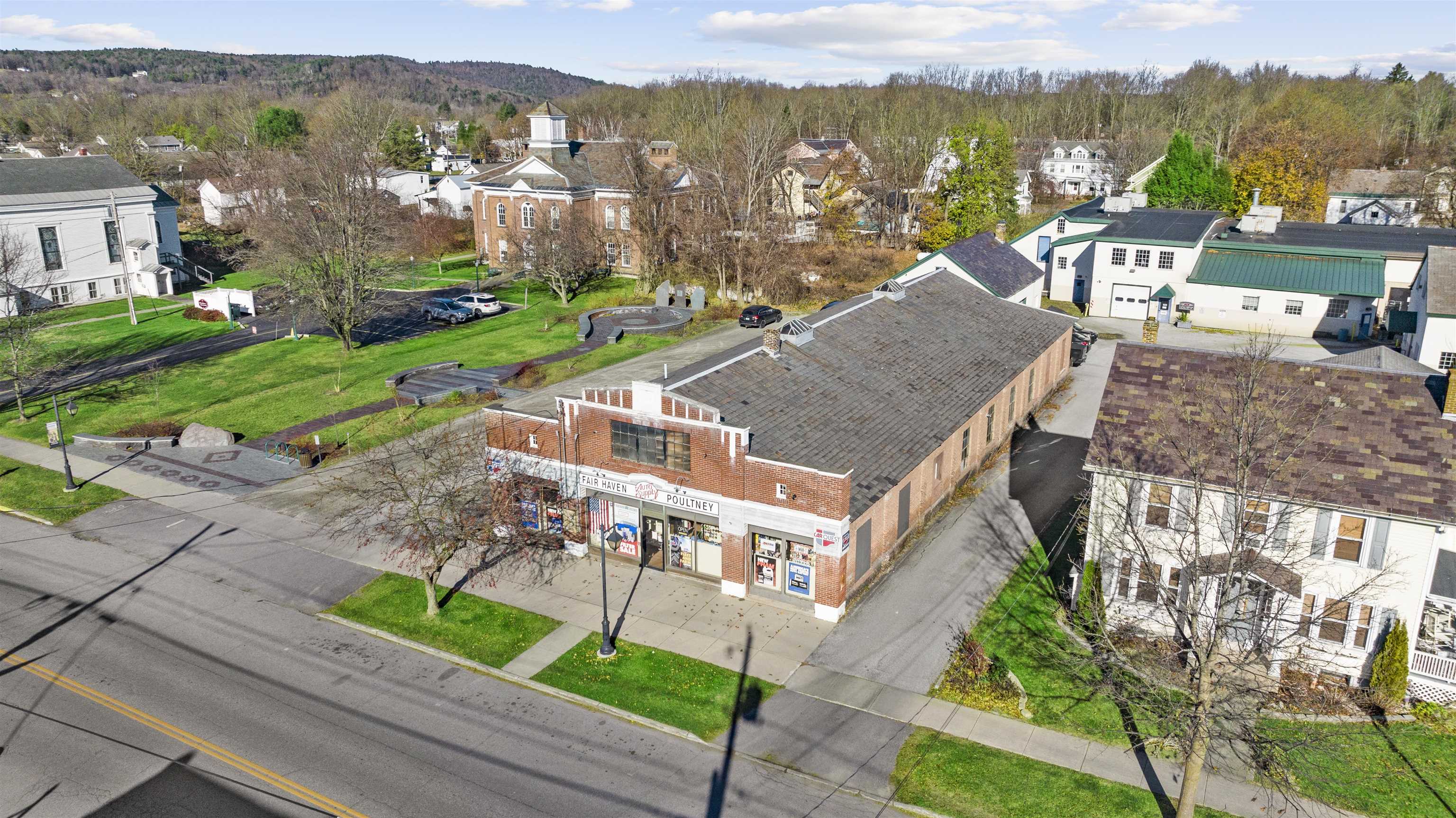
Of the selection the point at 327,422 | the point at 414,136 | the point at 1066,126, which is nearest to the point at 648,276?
the point at 327,422

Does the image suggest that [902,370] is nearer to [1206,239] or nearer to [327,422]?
[327,422]

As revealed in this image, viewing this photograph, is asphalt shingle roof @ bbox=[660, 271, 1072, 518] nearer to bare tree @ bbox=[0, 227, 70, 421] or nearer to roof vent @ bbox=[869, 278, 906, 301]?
roof vent @ bbox=[869, 278, 906, 301]

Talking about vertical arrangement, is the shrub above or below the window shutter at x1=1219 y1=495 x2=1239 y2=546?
below

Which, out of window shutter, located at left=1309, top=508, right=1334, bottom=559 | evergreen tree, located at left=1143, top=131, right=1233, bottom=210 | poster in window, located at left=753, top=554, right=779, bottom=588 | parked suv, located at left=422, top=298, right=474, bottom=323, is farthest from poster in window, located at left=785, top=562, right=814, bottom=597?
evergreen tree, located at left=1143, top=131, right=1233, bottom=210

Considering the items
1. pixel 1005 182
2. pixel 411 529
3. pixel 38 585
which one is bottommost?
pixel 38 585

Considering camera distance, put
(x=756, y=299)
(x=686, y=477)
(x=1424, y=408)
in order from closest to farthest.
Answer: (x=1424, y=408)
(x=686, y=477)
(x=756, y=299)

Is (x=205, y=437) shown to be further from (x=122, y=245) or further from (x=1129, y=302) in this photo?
(x=1129, y=302)
